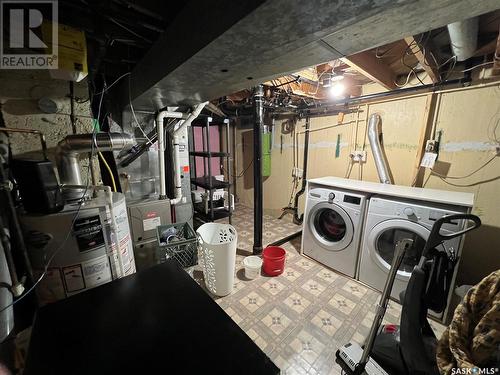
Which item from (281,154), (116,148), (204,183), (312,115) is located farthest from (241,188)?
(116,148)

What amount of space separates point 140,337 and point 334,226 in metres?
2.02

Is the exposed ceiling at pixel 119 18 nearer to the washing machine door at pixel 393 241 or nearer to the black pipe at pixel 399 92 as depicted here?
the washing machine door at pixel 393 241

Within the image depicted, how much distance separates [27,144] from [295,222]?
3080 millimetres

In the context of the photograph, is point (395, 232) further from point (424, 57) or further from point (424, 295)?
point (424, 57)

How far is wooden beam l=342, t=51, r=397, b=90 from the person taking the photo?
1526mm

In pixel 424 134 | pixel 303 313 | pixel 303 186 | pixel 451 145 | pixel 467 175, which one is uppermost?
pixel 424 134

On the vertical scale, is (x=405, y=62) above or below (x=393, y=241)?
above

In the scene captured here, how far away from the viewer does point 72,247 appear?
1.04 metres

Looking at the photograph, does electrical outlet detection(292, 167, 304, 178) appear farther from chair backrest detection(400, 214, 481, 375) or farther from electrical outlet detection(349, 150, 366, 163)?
chair backrest detection(400, 214, 481, 375)

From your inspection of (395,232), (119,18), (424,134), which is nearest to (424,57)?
(424,134)

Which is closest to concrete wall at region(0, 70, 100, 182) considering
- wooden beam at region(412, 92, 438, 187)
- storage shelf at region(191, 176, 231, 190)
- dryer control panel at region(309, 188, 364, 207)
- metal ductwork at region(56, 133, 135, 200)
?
metal ductwork at region(56, 133, 135, 200)

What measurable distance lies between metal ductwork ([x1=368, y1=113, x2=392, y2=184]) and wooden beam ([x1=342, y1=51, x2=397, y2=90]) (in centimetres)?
35

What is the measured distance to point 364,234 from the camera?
1.79 m

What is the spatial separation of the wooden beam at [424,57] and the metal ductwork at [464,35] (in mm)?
153
